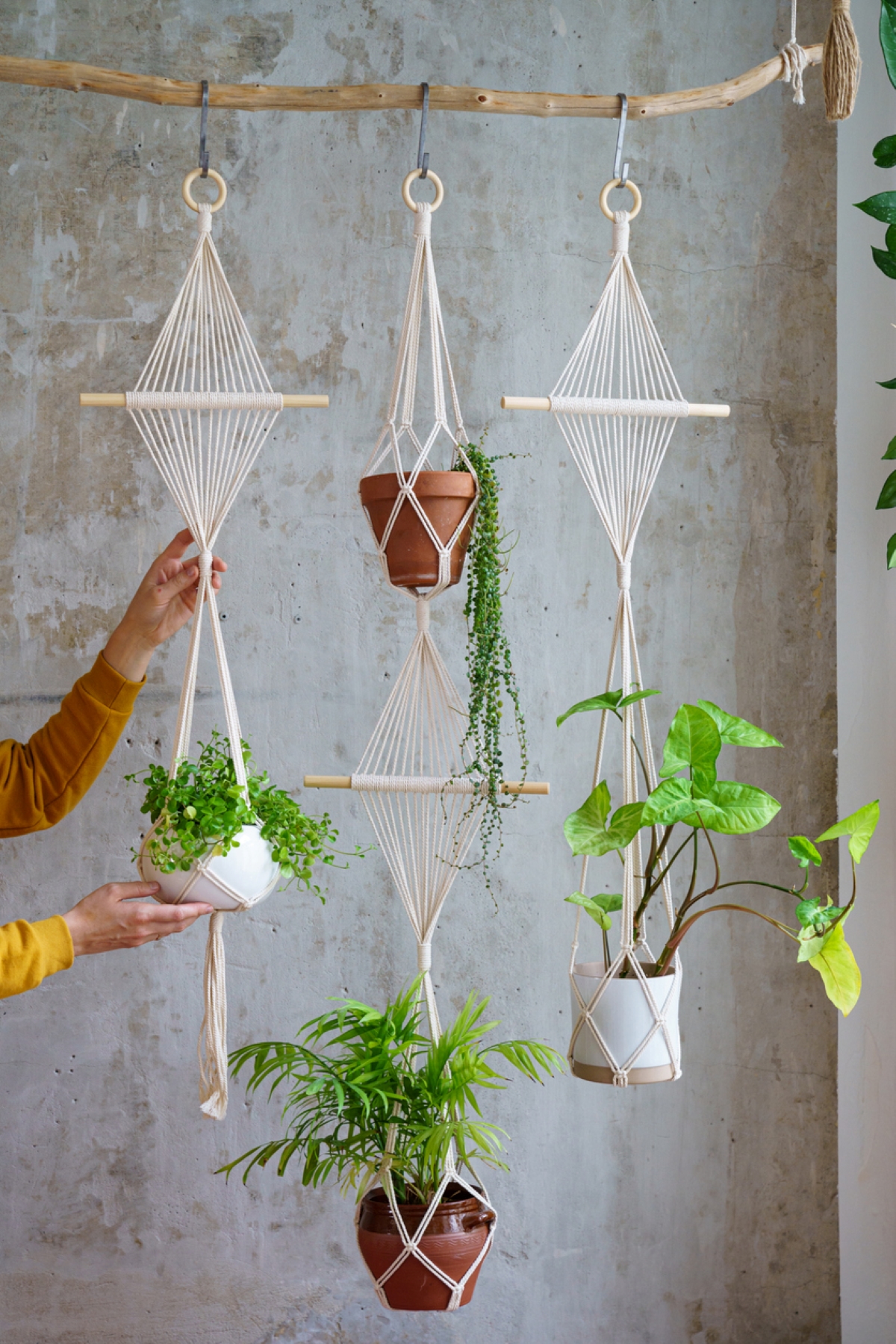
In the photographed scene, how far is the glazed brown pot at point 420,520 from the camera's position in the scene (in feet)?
5.60

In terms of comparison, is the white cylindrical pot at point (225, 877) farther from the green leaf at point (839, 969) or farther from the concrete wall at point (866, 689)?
the concrete wall at point (866, 689)

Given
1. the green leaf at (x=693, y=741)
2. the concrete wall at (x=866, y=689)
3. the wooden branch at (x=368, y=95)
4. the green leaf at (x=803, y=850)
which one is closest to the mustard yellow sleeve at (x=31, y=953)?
the green leaf at (x=693, y=741)

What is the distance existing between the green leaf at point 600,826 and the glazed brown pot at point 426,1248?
0.61m

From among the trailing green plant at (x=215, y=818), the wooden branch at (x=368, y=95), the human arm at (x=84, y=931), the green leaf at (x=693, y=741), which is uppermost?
the wooden branch at (x=368, y=95)

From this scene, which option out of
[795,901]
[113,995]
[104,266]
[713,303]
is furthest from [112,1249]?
[713,303]

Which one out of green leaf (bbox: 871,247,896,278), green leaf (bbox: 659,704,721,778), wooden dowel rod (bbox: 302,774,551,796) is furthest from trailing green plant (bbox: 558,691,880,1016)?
green leaf (bbox: 871,247,896,278)

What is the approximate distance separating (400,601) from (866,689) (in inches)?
41.0

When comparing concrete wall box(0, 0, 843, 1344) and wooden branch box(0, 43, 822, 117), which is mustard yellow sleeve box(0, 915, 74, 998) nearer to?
concrete wall box(0, 0, 843, 1344)

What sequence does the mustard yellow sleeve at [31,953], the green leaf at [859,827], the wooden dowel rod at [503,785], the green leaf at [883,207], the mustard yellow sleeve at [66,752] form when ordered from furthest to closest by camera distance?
the green leaf at [883,207] < the mustard yellow sleeve at [66,752] < the wooden dowel rod at [503,785] < the green leaf at [859,827] < the mustard yellow sleeve at [31,953]

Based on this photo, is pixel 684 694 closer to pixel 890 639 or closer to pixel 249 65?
pixel 890 639

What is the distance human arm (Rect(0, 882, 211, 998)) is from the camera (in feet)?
5.12

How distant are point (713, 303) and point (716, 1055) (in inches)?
65.1

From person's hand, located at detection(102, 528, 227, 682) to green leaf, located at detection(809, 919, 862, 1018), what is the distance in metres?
1.14

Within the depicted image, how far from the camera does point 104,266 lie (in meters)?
2.32
